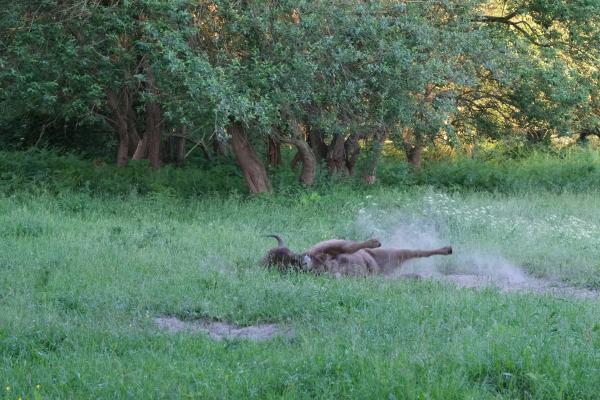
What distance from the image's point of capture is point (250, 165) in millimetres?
19109

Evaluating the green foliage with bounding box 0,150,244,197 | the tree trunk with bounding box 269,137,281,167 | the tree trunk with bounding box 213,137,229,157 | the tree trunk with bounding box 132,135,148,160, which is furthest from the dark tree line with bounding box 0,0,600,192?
the tree trunk with bounding box 132,135,148,160

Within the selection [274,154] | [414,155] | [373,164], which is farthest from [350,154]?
→ [414,155]

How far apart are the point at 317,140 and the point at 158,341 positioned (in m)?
15.0

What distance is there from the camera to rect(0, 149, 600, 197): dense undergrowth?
63.8ft

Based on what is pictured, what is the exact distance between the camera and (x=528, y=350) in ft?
21.2

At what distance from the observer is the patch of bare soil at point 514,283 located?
9.73 meters

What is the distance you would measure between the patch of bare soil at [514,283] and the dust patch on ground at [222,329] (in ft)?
9.53

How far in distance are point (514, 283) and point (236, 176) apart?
1200cm

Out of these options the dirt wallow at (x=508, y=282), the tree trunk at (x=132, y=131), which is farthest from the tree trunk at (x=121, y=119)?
the dirt wallow at (x=508, y=282)

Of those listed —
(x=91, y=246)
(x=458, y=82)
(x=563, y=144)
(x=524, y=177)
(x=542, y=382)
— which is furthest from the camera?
(x=563, y=144)

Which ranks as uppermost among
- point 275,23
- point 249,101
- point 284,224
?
point 275,23

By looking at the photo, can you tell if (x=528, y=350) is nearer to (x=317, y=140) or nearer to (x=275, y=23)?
(x=275, y=23)

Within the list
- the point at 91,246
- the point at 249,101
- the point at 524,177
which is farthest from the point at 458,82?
the point at 91,246

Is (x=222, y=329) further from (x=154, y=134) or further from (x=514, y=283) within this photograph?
(x=154, y=134)
